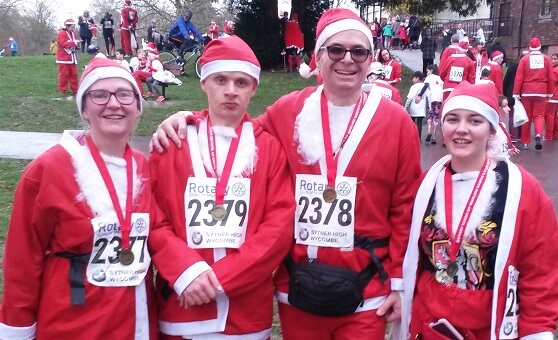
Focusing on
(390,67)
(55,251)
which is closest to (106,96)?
(55,251)

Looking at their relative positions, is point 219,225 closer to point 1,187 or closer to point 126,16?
point 1,187

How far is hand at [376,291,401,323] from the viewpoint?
299 centimetres

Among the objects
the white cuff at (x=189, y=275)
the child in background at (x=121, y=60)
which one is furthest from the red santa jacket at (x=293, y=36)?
the white cuff at (x=189, y=275)

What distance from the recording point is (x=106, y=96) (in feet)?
8.90

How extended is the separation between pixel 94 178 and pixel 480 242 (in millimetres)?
1809

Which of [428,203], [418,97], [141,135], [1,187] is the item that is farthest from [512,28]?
[428,203]

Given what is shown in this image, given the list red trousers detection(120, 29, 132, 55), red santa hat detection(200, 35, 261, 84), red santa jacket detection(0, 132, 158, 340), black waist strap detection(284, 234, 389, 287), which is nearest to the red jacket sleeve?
red santa jacket detection(0, 132, 158, 340)

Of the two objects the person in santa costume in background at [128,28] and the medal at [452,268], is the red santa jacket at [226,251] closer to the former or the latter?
the medal at [452,268]

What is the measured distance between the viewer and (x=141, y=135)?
36.2ft

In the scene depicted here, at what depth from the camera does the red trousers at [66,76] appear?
15.2 meters

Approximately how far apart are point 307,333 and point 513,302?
101cm

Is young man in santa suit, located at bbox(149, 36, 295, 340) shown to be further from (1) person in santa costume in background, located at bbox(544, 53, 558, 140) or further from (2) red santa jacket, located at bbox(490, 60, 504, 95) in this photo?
(2) red santa jacket, located at bbox(490, 60, 504, 95)

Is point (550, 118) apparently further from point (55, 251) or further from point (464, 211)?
point (55, 251)

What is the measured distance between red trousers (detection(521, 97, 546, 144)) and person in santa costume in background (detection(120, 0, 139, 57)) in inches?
661
